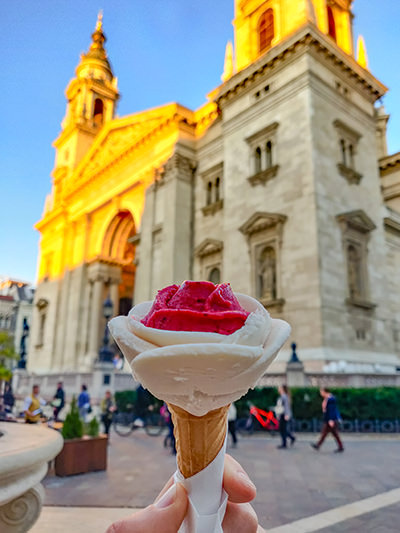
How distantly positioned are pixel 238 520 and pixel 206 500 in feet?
0.64

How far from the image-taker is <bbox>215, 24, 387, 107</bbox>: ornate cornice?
1795cm

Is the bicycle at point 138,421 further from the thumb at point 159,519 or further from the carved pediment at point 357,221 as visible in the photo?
the thumb at point 159,519

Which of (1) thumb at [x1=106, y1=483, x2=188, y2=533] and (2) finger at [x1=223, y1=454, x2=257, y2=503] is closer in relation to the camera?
(1) thumb at [x1=106, y1=483, x2=188, y2=533]

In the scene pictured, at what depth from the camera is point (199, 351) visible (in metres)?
1.19

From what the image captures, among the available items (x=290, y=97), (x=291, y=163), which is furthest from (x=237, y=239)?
(x=290, y=97)

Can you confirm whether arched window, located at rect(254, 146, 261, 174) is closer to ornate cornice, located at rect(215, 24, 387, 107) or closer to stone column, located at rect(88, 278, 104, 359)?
ornate cornice, located at rect(215, 24, 387, 107)

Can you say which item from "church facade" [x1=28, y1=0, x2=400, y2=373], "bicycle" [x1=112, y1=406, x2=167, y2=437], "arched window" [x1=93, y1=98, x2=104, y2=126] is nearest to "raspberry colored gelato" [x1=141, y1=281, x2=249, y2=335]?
"bicycle" [x1=112, y1=406, x2=167, y2=437]

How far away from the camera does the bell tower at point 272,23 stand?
2014cm

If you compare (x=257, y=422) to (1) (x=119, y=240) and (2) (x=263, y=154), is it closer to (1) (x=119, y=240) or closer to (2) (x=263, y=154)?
(2) (x=263, y=154)

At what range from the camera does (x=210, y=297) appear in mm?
1407

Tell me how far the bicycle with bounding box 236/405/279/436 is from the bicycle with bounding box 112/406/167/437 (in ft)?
8.52

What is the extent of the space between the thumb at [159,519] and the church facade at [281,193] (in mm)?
13658

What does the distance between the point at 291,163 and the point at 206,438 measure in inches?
689

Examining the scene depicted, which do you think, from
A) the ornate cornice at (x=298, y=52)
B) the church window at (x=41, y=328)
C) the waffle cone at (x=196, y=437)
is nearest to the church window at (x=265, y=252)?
the ornate cornice at (x=298, y=52)
